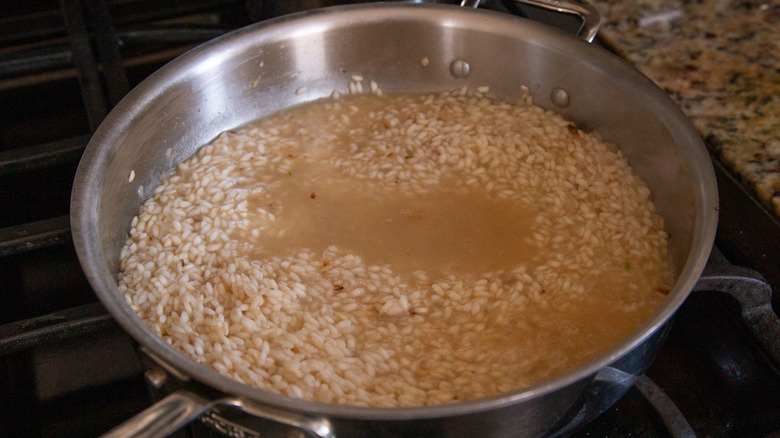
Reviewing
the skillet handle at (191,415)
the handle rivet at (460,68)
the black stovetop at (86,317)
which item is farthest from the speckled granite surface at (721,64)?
the skillet handle at (191,415)

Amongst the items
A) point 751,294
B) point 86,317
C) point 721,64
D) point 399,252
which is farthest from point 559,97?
point 86,317

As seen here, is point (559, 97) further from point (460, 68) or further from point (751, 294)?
point (751, 294)

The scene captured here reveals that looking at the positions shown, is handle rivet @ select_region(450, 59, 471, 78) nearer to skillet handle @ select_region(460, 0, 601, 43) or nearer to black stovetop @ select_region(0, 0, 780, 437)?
skillet handle @ select_region(460, 0, 601, 43)

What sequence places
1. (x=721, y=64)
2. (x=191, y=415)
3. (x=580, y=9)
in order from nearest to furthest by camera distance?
(x=191, y=415) → (x=580, y=9) → (x=721, y=64)

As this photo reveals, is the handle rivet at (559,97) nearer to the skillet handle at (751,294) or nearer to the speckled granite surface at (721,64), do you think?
the speckled granite surface at (721,64)

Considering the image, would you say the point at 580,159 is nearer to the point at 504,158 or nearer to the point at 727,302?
the point at 504,158

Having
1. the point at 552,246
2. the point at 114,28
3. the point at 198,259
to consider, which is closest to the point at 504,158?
the point at 552,246

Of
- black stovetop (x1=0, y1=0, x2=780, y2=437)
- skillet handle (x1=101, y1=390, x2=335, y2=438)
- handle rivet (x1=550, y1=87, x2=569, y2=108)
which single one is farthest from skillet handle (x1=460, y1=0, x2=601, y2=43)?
skillet handle (x1=101, y1=390, x2=335, y2=438)
